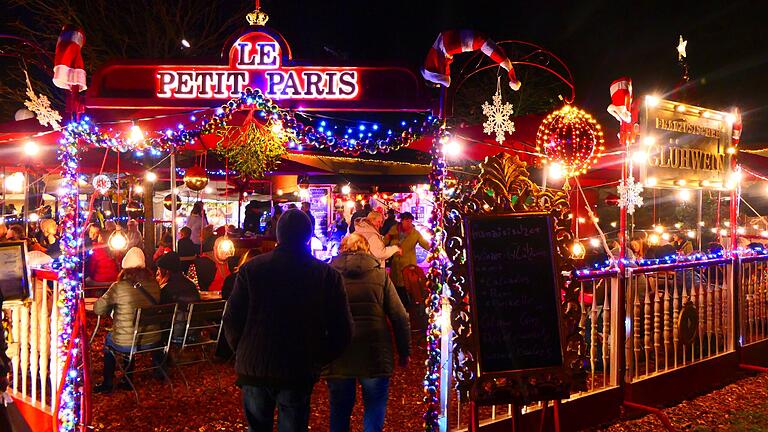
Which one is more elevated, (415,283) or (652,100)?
(652,100)

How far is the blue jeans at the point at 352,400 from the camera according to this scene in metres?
3.92

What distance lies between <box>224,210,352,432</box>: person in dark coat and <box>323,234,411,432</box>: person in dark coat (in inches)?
21.8

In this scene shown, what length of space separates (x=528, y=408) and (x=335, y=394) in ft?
6.24

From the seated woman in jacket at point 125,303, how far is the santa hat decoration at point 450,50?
3704 mm

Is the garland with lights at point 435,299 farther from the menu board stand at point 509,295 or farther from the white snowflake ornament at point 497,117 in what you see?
the white snowflake ornament at point 497,117

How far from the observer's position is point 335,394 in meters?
3.93

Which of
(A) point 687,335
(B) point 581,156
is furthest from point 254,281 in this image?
(A) point 687,335

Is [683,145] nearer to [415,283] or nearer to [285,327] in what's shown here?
[415,283]

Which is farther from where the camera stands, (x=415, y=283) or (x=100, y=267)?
(x=100, y=267)

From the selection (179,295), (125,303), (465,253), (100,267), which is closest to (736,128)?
(465,253)

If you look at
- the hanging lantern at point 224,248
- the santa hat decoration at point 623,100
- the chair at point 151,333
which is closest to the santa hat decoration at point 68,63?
the chair at point 151,333

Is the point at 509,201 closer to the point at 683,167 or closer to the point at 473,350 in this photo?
the point at 473,350

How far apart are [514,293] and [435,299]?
0.60 m

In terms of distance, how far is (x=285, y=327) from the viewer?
10.4ft
